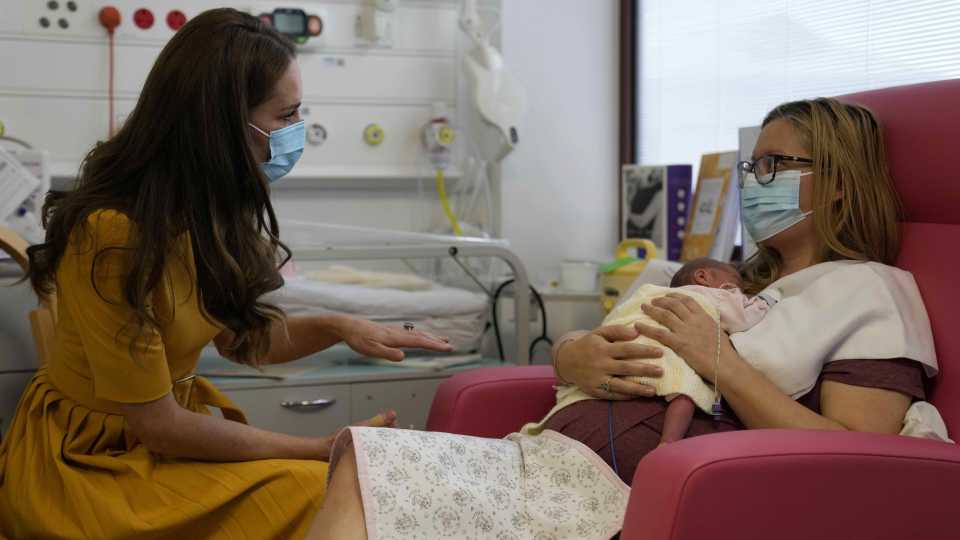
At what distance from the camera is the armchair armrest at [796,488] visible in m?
1.21

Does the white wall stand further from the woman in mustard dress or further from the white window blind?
the woman in mustard dress

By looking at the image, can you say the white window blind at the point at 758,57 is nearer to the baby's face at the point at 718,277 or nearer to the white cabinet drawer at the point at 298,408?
the baby's face at the point at 718,277

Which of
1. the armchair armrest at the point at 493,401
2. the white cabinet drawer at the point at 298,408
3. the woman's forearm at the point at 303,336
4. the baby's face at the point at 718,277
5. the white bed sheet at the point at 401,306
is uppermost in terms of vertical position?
the baby's face at the point at 718,277

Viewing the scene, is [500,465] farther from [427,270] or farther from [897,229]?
[427,270]

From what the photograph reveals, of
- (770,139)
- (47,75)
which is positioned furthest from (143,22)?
(770,139)

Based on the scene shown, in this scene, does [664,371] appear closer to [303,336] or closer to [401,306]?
[303,336]

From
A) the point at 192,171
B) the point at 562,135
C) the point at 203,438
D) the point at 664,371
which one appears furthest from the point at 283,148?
the point at 562,135

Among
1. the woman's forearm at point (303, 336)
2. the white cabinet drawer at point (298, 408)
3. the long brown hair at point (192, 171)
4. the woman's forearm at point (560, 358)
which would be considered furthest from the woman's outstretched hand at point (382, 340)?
the white cabinet drawer at point (298, 408)

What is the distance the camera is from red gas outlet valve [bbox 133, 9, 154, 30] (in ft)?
10.1

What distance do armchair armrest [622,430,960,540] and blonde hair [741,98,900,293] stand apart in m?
0.45

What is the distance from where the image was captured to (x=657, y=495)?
123 cm

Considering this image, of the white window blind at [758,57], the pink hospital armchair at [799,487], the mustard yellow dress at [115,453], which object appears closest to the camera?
the pink hospital armchair at [799,487]

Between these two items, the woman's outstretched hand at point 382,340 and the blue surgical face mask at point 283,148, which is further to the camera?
the woman's outstretched hand at point 382,340

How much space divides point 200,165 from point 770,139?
966 mm
